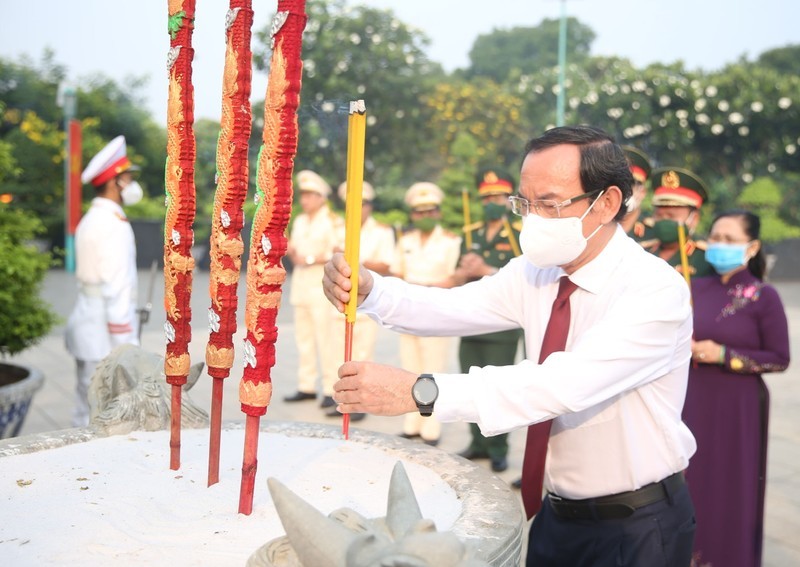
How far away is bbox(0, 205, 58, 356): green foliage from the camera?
14.4 ft

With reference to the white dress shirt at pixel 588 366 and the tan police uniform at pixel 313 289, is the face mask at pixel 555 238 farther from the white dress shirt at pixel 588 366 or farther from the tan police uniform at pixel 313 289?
the tan police uniform at pixel 313 289

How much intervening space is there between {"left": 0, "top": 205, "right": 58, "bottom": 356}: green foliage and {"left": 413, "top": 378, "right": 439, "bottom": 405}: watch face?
3.36m

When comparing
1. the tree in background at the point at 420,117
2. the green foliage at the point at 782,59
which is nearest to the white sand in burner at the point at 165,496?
the tree in background at the point at 420,117

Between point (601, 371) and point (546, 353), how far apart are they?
0.98 feet

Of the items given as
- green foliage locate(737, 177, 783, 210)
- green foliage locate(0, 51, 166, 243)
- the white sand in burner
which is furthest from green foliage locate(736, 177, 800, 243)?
the white sand in burner

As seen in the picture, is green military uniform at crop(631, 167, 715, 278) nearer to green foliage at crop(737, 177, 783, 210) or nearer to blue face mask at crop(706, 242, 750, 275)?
blue face mask at crop(706, 242, 750, 275)

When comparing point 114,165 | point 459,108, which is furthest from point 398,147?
point 114,165

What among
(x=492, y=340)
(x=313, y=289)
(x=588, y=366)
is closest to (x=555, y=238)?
(x=588, y=366)

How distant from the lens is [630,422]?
6.57 feet

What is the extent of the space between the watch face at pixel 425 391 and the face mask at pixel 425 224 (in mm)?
4092

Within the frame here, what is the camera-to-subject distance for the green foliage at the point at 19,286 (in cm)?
439

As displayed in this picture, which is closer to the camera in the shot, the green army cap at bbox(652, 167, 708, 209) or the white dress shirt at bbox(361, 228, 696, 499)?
the white dress shirt at bbox(361, 228, 696, 499)

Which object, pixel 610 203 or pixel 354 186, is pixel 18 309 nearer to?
pixel 354 186

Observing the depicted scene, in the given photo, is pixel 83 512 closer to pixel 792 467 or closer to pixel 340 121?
pixel 340 121
